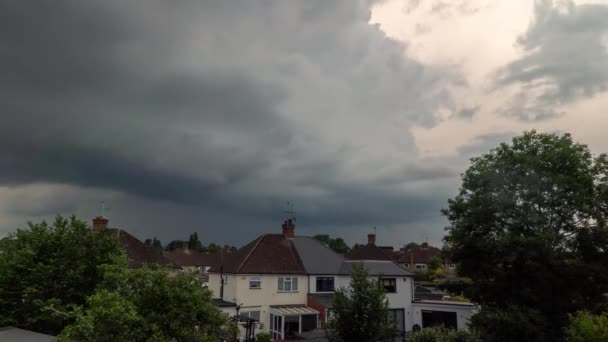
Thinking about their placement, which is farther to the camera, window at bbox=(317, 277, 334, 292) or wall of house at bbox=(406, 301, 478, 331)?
window at bbox=(317, 277, 334, 292)

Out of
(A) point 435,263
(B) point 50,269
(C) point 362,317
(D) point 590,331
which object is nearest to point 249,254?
(B) point 50,269

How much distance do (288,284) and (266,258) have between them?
134 inches

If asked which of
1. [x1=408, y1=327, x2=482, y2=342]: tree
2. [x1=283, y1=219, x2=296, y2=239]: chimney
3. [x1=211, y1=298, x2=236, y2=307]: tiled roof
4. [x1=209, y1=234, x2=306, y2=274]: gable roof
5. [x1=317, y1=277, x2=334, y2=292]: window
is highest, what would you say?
[x1=283, y1=219, x2=296, y2=239]: chimney

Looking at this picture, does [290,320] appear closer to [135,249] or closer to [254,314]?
[254,314]

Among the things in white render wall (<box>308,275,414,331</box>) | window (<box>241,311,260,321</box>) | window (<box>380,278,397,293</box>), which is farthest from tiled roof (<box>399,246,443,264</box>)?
window (<box>241,311,260,321</box>)

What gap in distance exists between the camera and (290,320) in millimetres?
38219

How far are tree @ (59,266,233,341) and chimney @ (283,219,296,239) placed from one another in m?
30.9

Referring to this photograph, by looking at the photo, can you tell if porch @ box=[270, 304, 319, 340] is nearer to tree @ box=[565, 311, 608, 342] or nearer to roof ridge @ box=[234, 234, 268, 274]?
roof ridge @ box=[234, 234, 268, 274]

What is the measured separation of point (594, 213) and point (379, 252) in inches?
1048

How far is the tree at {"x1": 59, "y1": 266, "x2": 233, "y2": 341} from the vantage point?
12797 millimetres

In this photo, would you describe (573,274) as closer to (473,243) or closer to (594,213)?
(594,213)

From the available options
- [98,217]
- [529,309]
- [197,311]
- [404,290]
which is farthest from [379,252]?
[197,311]

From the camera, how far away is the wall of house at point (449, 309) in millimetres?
37875

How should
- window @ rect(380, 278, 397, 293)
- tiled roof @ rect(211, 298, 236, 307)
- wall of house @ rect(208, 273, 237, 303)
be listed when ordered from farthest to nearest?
1. window @ rect(380, 278, 397, 293)
2. wall of house @ rect(208, 273, 237, 303)
3. tiled roof @ rect(211, 298, 236, 307)
